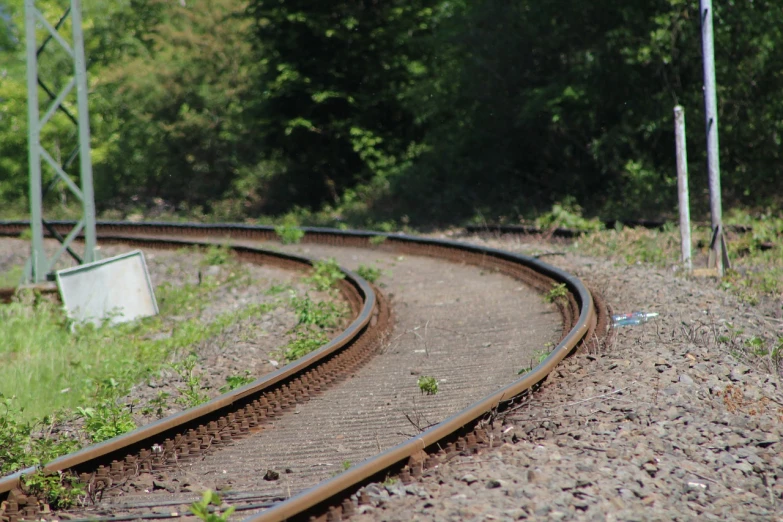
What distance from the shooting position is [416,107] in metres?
24.6

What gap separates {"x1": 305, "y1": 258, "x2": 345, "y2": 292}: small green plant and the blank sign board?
2.18 meters

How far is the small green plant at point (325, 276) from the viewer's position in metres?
11.5

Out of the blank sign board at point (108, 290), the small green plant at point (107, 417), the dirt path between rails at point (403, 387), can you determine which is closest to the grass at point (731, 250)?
the dirt path between rails at point (403, 387)

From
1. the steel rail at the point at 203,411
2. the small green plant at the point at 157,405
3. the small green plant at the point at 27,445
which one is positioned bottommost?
the small green plant at the point at 157,405

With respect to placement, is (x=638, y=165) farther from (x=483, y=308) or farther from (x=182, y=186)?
(x=182, y=186)

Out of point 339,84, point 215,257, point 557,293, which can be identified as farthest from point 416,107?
point 557,293

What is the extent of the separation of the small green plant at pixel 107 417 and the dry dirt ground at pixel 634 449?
92.6 inches

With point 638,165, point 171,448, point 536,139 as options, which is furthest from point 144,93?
point 171,448

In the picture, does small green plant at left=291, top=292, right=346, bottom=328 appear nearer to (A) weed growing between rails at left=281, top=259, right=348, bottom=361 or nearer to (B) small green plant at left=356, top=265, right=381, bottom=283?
(A) weed growing between rails at left=281, top=259, right=348, bottom=361

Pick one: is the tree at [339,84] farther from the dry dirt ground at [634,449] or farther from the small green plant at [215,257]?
the dry dirt ground at [634,449]

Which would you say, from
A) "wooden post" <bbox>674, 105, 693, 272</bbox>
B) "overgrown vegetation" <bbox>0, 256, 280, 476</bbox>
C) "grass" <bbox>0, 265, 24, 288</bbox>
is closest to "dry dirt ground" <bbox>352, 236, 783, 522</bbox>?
"overgrown vegetation" <bbox>0, 256, 280, 476</bbox>

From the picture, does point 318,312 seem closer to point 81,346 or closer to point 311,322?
point 311,322

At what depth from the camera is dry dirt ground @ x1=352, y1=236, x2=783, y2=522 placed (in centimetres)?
383

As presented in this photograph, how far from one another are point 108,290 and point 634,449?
27.7 ft
